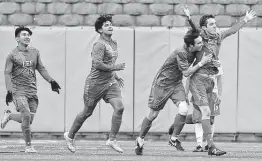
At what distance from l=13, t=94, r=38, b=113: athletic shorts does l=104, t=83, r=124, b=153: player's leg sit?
106 cm

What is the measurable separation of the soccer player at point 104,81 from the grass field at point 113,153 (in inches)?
14.2

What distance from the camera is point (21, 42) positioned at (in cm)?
1540

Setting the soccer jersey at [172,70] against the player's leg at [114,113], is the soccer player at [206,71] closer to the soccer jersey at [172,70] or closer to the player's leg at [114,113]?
the soccer jersey at [172,70]

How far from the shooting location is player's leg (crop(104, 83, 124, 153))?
15.0 m

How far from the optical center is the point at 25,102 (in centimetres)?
1521

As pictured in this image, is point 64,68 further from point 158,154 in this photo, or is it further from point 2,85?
point 158,154

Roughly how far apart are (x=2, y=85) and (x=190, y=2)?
391 cm

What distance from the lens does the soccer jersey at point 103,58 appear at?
588 inches

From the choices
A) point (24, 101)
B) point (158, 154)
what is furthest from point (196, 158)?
point (24, 101)

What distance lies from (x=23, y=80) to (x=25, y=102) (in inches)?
13.0

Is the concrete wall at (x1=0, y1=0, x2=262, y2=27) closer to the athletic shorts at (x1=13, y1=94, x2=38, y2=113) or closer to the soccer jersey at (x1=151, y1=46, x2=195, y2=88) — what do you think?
the athletic shorts at (x1=13, y1=94, x2=38, y2=113)

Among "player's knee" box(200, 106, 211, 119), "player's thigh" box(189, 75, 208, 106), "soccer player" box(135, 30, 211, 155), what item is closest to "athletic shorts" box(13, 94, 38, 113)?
"soccer player" box(135, 30, 211, 155)

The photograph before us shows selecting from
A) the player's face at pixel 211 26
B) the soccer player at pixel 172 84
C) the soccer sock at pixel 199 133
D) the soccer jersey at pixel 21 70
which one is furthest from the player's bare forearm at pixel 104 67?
the soccer sock at pixel 199 133

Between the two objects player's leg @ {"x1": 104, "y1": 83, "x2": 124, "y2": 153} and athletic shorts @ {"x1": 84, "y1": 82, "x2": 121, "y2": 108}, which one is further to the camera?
athletic shorts @ {"x1": 84, "y1": 82, "x2": 121, "y2": 108}
